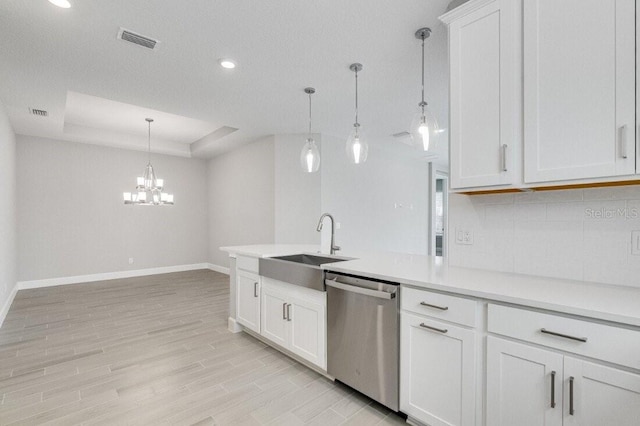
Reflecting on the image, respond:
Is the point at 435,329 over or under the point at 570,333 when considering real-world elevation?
under

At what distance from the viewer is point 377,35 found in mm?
2465

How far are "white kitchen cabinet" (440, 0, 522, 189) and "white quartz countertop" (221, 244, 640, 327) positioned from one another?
1.85 ft

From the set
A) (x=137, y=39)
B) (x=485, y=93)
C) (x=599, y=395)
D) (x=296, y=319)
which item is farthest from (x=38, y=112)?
(x=599, y=395)

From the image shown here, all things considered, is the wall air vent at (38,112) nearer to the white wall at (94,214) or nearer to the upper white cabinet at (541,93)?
the white wall at (94,214)

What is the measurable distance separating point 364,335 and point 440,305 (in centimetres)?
59

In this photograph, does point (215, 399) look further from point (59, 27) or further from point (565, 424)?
point (59, 27)

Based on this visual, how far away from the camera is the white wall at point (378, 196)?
5.53 m

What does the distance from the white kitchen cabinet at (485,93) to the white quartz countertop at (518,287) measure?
57cm

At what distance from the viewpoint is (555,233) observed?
1822mm

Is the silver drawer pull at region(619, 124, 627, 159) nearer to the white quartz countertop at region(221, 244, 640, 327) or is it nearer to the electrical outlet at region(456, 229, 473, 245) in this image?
the white quartz countertop at region(221, 244, 640, 327)

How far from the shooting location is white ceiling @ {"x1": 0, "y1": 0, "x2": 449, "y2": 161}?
86.3 inches

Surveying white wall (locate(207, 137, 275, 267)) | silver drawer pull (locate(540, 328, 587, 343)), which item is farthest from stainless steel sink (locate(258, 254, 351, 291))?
white wall (locate(207, 137, 275, 267))

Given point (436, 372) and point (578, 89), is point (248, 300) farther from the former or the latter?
point (578, 89)

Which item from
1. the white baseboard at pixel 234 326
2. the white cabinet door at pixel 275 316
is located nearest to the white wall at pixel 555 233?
the white cabinet door at pixel 275 316
